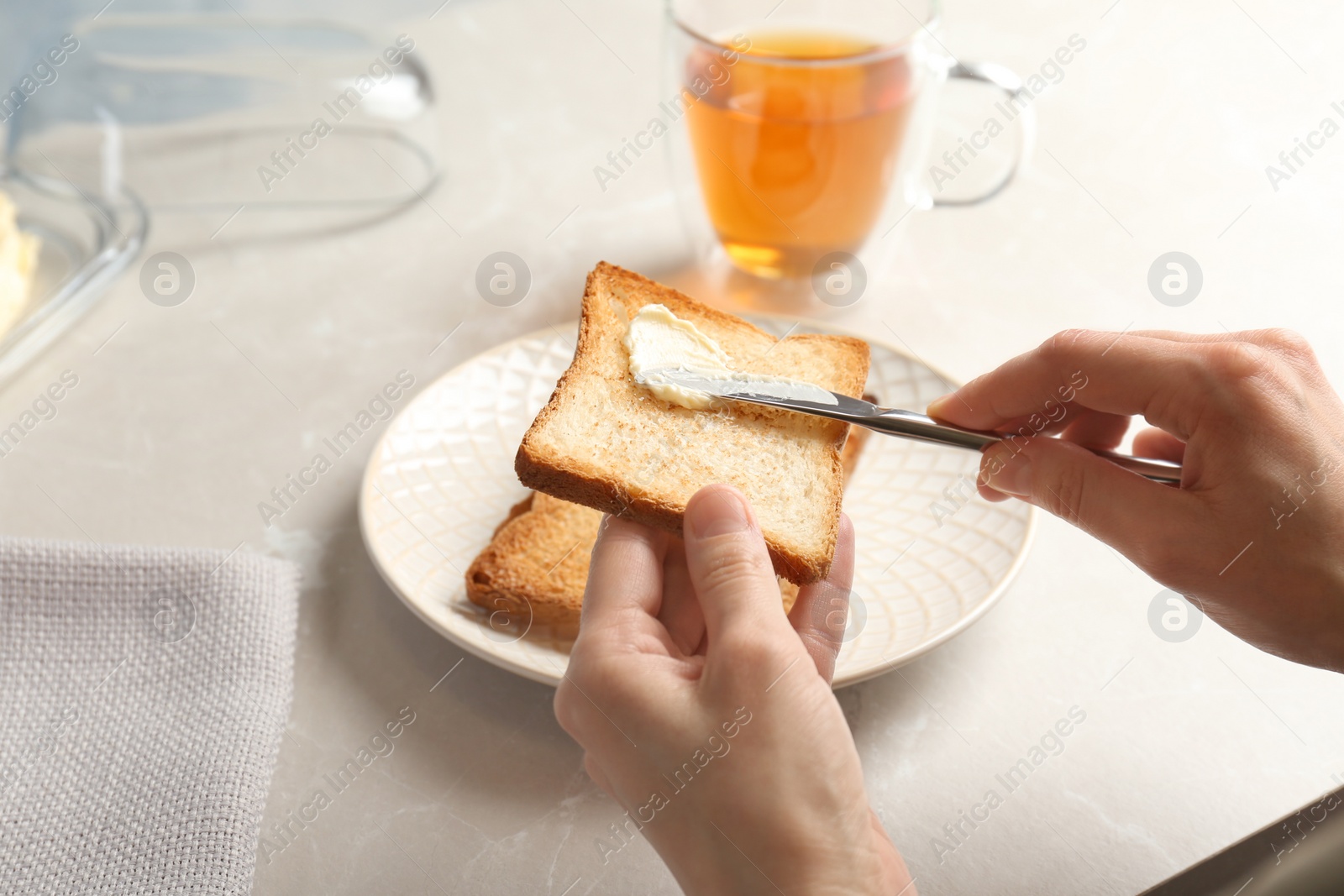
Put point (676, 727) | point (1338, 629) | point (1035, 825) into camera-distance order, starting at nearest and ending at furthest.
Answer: point (676, 727)
point (1338, 629)
point (1035, 825)

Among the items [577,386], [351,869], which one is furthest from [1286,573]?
[351,869]

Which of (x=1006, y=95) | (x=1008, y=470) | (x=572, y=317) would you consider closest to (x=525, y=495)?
(x=572, y=317)

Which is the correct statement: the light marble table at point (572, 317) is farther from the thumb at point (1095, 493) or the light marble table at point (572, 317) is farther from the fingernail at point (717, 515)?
the fingernail at point (717, 515)

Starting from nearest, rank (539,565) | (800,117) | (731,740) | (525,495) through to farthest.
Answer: (731,740) → (539,565) → (525,495) → (800,117)

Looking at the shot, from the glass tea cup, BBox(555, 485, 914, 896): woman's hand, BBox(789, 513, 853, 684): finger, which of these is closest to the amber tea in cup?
the glass tea cup

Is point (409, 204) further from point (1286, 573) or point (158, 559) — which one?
point (1286, 573)

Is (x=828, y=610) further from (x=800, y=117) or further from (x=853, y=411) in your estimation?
(x=800, y=117)
